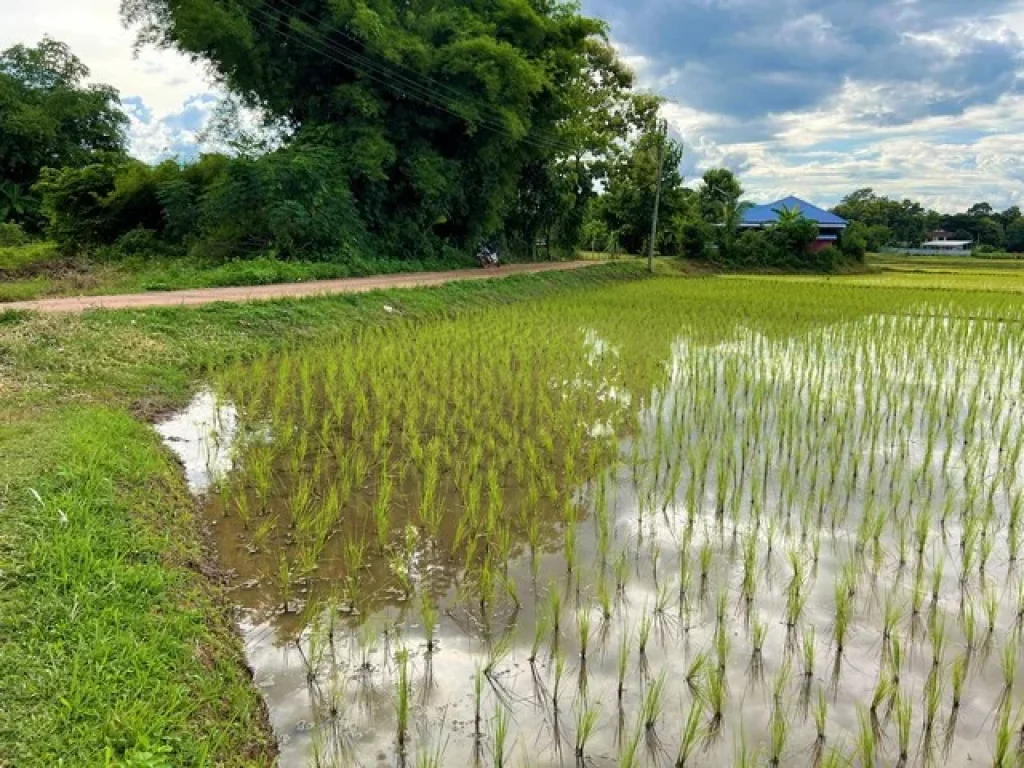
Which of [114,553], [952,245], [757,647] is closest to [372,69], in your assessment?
[114,553]

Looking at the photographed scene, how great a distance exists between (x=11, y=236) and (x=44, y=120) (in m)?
6.82

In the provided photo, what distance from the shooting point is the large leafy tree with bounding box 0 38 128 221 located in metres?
23.5

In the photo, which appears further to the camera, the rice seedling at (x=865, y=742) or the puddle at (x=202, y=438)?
the puddle at (x=202, y=438)

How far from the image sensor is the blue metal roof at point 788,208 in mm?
38156

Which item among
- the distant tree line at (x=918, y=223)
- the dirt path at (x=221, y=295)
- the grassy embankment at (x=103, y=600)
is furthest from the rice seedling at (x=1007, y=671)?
the distant tree line at (x=918, y=223)

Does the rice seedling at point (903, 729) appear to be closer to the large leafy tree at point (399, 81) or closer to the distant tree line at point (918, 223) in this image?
the large leafy tree at point (399, 81)

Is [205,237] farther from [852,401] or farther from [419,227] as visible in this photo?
[852,401]

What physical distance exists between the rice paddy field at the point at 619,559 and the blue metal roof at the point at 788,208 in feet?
109

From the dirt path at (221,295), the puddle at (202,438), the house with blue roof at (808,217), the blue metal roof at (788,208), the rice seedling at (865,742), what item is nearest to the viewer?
the rice seedling at (865,742)

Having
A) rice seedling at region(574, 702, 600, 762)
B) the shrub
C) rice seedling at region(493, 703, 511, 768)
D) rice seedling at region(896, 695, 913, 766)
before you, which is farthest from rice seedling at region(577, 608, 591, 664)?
the shrub

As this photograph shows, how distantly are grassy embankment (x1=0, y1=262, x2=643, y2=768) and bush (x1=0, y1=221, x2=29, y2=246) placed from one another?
1622cm

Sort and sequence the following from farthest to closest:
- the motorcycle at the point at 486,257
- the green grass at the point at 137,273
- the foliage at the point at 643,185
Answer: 1. the foliage at the point at 643,185
2. the motorcycle at the point at 486,257
3. the green grass at the point at 137,273

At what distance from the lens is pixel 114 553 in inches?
125

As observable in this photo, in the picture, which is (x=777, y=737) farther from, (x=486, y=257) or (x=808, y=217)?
(x=808, y=217)
